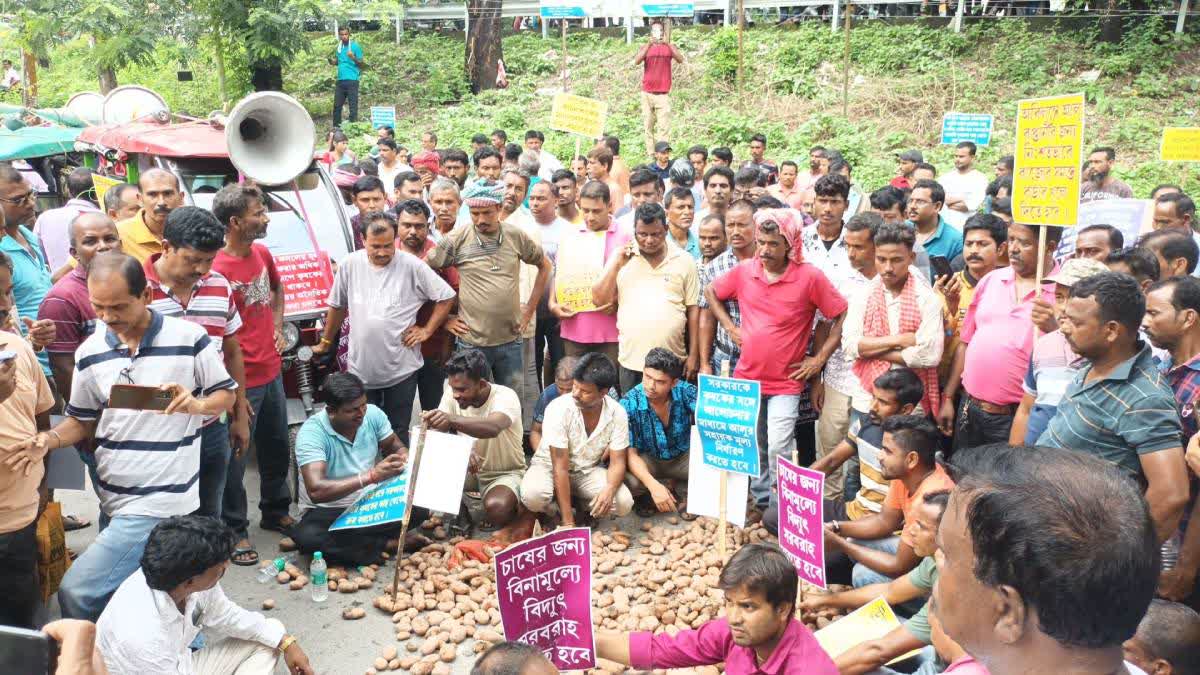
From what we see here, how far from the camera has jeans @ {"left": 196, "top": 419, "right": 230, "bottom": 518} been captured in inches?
178

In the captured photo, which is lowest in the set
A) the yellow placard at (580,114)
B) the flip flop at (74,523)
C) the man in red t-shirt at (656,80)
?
the flip flop at (74,523)

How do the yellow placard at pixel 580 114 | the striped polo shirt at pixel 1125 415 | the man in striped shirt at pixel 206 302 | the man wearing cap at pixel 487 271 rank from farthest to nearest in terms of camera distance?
the yellow placard at pixel 580 114, the man wearing cap at pixel 487 271, the man in striped shirt at pixel 206 302, the striped polo shirt at pixel 1125 415

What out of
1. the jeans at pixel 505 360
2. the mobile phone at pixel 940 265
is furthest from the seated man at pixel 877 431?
the jeans at pixel 505 360

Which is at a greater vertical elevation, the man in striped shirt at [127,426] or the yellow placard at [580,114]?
the yellow placard at [580,114]

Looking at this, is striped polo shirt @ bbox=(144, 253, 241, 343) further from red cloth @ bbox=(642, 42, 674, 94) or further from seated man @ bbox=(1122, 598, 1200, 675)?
red cloth @ bbox=(642, 42, 674, 94)

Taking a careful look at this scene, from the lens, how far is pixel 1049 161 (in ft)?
15.2

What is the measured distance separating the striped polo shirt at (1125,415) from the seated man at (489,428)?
9.94 ft

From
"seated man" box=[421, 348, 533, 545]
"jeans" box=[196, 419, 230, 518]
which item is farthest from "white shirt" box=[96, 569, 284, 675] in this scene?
"seated man" box=[421, 348, 533, 545]

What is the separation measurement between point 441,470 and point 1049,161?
341 cm

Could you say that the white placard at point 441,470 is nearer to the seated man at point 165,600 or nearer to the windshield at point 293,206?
the seated man at point 165,600

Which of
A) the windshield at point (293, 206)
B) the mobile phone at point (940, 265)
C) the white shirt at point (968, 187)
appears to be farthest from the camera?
the white shirt at point (968, 187)

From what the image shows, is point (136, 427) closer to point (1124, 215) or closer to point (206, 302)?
point (206, 302)

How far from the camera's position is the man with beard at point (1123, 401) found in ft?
10.7

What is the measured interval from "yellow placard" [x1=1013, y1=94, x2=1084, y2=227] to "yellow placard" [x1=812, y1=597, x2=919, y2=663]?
6.87 feet
